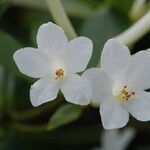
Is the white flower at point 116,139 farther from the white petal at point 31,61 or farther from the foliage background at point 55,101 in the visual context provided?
the white petal at point 31,61

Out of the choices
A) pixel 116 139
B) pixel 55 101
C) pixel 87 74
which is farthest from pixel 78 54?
pixel 116 139

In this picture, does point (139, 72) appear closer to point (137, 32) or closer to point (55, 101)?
point (137, 32)

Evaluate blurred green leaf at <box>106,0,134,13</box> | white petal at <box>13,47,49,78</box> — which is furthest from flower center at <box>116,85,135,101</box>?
blurred green leaf at <box>106,0,134,13</box>

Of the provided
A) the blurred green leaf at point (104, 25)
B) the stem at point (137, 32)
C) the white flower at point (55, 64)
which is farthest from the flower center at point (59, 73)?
the blurred green leaf at point (104, 25)

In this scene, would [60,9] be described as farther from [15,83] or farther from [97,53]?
[15,83]

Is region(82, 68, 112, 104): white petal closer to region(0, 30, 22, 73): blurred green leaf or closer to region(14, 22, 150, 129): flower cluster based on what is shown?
region(14, 22, 150, 129): flower cluster

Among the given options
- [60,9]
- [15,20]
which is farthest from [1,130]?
[15,20]
